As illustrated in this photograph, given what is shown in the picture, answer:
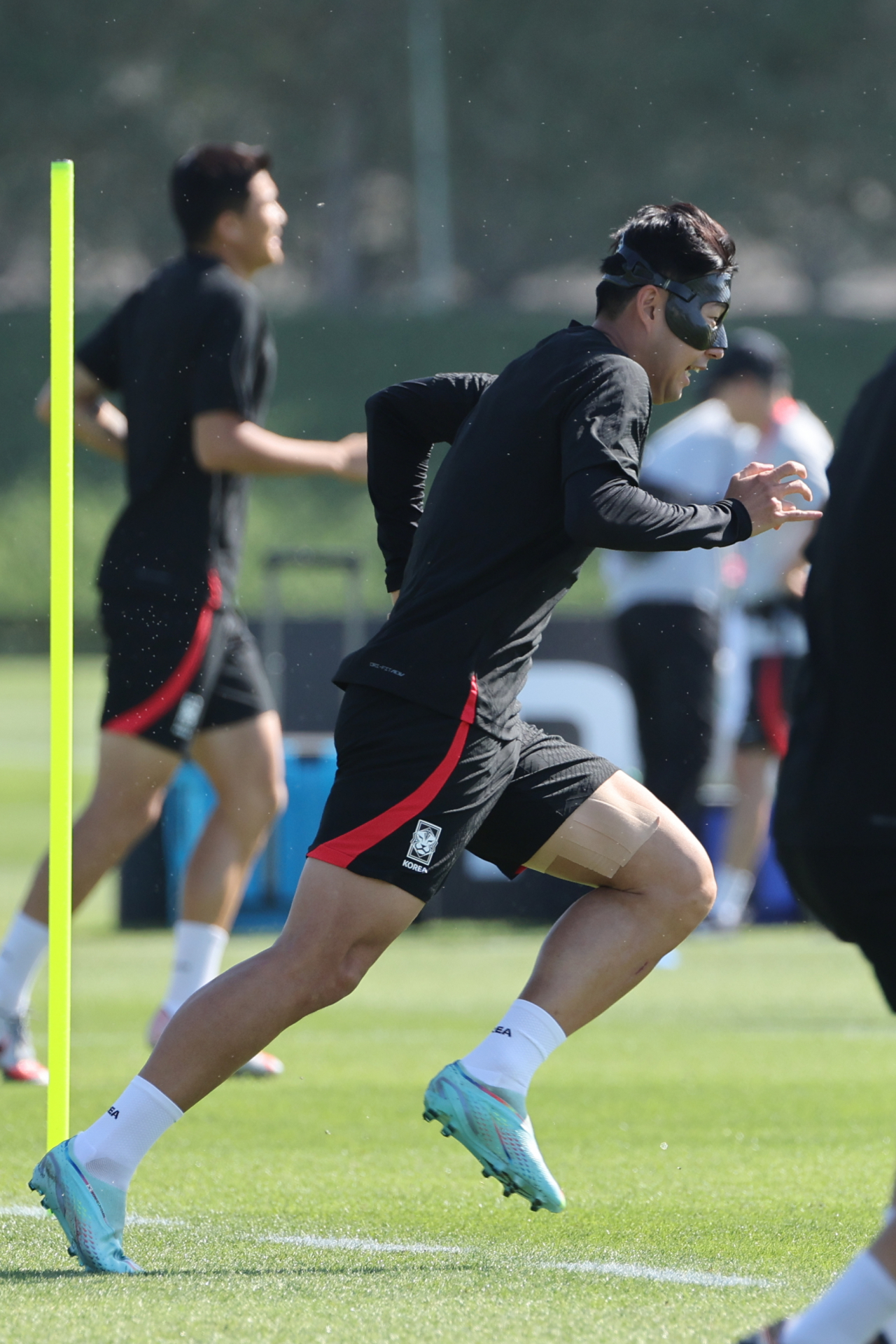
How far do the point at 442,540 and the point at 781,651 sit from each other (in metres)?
6.21

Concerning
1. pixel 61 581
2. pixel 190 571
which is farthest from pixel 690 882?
pixel 190 571

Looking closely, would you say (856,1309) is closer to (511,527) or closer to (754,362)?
(511,527)

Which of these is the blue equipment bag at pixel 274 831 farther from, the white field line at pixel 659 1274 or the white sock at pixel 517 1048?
the white field line at pixel 659 1274

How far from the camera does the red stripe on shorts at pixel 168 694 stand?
565cm

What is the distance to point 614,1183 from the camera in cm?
444

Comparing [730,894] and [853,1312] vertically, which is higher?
[853,1312]

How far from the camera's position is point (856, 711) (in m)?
2.74

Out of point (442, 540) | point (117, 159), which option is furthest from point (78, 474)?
point (117, 159)

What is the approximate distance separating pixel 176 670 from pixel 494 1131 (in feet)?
7.72

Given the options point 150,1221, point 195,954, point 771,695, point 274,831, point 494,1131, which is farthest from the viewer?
point 771,695

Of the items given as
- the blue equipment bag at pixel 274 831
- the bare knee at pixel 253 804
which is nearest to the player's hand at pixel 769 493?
the bare knee at pixel 253 804

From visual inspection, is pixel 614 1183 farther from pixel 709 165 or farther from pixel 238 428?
pixel 709 165

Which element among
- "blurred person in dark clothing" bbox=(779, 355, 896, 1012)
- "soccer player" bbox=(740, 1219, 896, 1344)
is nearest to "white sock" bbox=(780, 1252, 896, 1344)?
"soccer player" bbox=(740, 1219, 896, 1344)

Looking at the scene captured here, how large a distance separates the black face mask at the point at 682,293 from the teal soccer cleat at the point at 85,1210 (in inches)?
71.8
